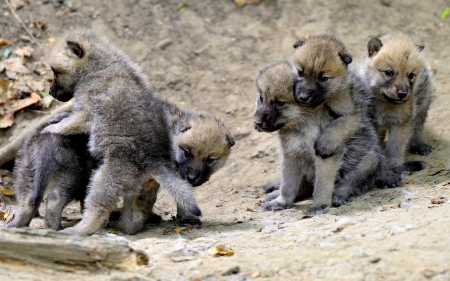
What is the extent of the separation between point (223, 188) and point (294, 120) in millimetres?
1736

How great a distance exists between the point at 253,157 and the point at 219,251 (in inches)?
136

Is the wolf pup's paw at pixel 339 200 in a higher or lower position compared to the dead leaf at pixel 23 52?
lower

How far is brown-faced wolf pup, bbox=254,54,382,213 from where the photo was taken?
6.03m

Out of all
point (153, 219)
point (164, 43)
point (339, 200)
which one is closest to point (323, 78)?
point (339, 200)

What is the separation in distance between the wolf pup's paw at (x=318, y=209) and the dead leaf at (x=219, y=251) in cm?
156

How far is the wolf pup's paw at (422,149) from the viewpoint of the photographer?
24.3 ft

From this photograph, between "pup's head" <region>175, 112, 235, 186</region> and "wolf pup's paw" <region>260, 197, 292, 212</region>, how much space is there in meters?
0.82

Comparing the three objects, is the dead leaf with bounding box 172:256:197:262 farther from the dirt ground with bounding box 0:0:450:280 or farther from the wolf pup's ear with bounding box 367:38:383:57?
the wolf pup's ear with bounding box 367:38:383:57

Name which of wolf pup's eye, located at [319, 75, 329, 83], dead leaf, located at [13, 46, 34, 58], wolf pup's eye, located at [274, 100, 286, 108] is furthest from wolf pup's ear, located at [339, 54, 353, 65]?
dead leaf, located at [13, 46, 34, 58]

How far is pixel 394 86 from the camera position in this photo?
668 centimetres

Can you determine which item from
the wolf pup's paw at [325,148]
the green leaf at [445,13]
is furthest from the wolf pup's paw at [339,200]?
the green leaf at [445,13]

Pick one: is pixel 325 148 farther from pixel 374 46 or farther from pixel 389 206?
pixel 374 46

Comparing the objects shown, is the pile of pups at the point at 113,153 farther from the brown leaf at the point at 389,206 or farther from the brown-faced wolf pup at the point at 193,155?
the brown leaf at the point at 389,206

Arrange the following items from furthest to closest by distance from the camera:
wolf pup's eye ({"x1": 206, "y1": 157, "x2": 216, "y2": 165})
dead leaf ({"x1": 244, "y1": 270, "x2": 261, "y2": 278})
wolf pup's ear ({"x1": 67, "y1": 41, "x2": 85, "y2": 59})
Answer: wolf pup's ear ({"x1": 67, "y1": 41, "x2": 85, "y2": 59}) → wolf pup's eye ({"x1": 206, "y1": 157, "x2": 216, "y2": 165}) → dead leaf ({"x1": 244, "y1": 270, "x2": 261, "y2": 278})
